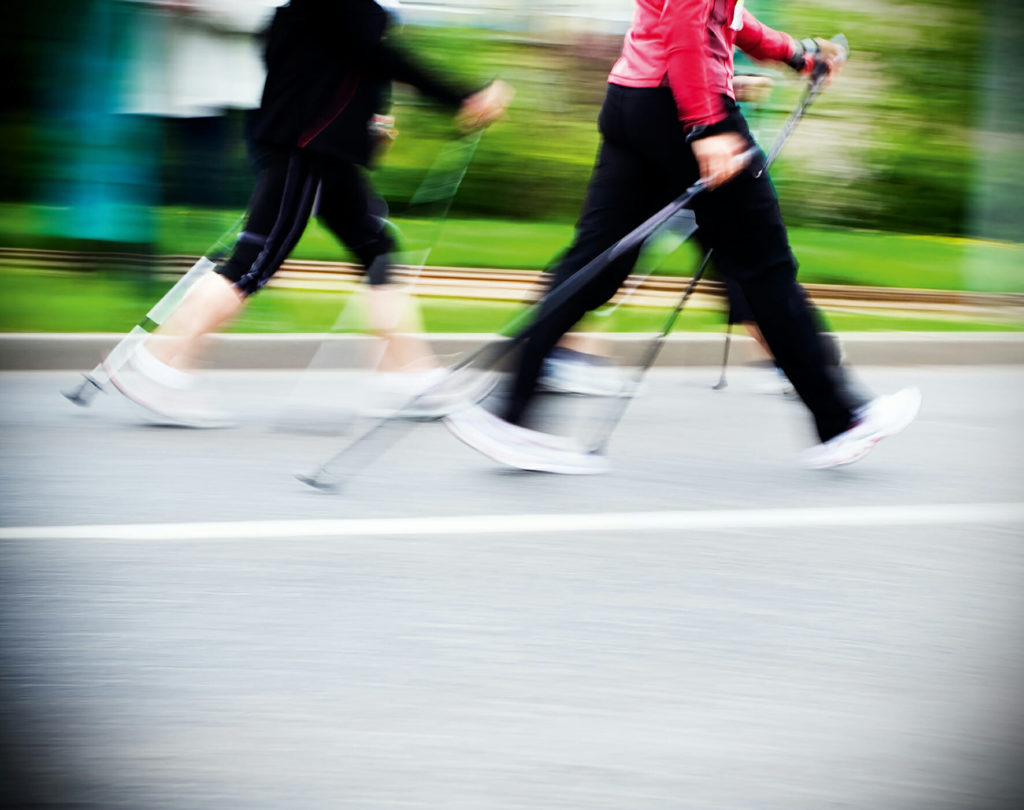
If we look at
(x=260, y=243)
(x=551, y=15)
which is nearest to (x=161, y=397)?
(x=260, y=243)

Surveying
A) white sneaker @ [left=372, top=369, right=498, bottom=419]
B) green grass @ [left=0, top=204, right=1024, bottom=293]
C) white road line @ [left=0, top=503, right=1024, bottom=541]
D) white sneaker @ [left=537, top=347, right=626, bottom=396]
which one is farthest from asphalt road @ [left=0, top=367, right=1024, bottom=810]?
green grass @ [left=0, top=204, right=1024, bottom=293]

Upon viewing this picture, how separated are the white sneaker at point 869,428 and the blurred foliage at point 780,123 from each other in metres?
3.18

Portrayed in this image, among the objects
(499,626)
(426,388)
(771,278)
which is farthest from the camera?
(426,388)

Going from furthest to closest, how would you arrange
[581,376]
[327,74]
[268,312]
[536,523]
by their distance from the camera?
[268,312], [581,376], [327,74], [536,523]

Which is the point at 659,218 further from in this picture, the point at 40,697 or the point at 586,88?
the point at 586,88

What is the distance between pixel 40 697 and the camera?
8.86 ft

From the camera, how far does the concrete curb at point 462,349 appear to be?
244 inches

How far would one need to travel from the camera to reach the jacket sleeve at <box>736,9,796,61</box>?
185 inches

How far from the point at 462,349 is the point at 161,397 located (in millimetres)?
1841

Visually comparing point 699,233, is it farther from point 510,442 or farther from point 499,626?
point 499,626

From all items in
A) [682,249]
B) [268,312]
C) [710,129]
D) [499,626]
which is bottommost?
[682,249]

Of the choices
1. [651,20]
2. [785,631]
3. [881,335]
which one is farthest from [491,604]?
[881,335]

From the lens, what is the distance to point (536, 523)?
4000 mm

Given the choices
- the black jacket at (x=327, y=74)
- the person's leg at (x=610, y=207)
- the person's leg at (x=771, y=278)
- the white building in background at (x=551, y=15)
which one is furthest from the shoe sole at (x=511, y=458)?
the white building in background at (x=551, y=15)
